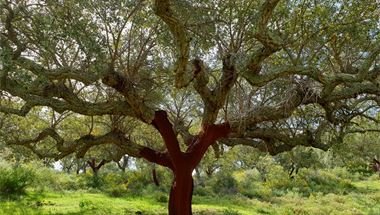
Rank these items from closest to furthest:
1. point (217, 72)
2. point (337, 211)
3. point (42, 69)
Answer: point (42, 69) < point (217, 72) < point (337, 211)

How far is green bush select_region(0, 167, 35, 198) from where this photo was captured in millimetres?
19453

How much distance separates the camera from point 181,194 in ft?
42.9

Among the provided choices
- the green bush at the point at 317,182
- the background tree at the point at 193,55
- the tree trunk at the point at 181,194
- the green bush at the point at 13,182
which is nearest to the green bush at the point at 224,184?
the green bush at the point at 317,182

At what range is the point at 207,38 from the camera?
10898mm

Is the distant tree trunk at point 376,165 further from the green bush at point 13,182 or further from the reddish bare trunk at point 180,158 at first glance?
the reddish bare trunk at point 180,158

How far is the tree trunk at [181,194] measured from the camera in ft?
42.8

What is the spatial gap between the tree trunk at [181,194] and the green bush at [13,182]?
31.2 ft

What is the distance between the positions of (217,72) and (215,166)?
103ft

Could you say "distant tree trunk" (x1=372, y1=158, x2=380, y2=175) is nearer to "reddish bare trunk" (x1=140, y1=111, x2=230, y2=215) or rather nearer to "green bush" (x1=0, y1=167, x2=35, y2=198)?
"green bush" (x1=0, y1=167, x2=35, y2=198)

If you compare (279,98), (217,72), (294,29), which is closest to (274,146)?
(279,98)

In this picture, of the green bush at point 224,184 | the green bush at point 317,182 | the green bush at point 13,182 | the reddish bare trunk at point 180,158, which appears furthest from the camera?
the green bush at point 317,182

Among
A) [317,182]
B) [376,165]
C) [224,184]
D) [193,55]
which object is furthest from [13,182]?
[376,165]

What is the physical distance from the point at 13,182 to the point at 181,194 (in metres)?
10.5

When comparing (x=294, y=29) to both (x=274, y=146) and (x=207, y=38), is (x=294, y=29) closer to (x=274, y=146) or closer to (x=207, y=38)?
(x=207, y=38)
